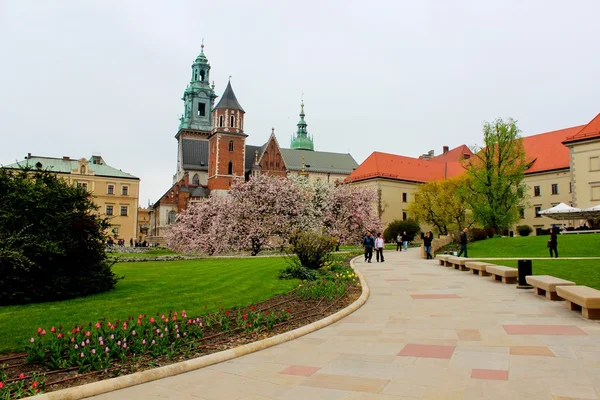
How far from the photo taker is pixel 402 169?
73.4 meters

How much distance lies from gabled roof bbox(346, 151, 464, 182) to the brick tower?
19.4 meters

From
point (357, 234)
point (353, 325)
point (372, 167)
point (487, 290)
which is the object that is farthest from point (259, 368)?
point (372, 167)

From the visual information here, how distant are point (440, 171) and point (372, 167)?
13283mm

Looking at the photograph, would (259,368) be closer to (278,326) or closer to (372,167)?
(278,326)

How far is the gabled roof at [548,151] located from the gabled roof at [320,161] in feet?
150

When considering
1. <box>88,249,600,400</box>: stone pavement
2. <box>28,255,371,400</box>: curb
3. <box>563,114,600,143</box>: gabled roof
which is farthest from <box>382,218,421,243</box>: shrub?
<box>28,255,371,400</box>: curb

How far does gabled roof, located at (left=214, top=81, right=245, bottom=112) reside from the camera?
76.9m

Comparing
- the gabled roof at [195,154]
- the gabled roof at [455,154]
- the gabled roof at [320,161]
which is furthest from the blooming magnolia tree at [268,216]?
the gabled roof at [320,161]

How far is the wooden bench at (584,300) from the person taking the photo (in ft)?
29.0

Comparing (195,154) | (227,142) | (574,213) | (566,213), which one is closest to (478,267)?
(566,213)

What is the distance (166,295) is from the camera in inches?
443

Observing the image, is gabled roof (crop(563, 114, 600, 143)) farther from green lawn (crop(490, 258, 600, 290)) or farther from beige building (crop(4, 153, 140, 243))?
beige building (crop(4, 153, 140, 243))

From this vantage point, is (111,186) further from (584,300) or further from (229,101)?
(584,300)

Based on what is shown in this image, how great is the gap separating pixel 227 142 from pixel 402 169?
2935cm
